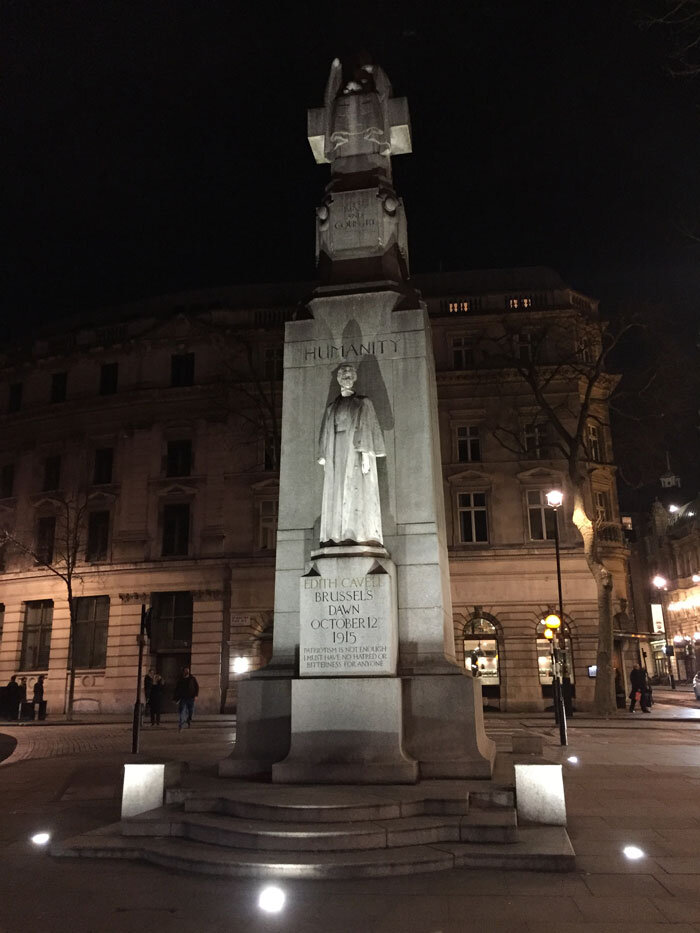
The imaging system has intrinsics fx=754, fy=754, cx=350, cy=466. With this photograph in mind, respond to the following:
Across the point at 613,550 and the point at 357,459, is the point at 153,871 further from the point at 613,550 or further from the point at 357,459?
the point at 613,550

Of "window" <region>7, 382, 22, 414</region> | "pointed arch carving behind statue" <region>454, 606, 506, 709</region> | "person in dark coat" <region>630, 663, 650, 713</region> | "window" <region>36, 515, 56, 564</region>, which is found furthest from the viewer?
"window" <region>7, 382, 22, 414</region>

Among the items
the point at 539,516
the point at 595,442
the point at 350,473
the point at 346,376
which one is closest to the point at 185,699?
the point at 350,473

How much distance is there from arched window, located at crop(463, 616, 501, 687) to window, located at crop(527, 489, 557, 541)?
15.0 feet

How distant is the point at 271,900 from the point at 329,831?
45.2 inches

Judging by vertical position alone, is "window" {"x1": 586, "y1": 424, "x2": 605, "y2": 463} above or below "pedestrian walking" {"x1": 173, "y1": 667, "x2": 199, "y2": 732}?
above

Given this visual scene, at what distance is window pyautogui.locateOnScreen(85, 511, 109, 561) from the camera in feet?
121

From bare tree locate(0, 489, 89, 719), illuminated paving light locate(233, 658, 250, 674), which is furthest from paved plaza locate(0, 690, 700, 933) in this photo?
bare tree locate(0, 489, 89, 719)

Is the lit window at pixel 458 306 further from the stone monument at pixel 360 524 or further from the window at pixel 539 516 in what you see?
the stone monument at pixel 360 524

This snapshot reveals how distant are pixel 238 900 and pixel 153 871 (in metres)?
1.22

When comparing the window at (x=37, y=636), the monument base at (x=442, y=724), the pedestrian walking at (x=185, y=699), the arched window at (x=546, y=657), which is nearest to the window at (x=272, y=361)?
the window at (x=37, y=636)

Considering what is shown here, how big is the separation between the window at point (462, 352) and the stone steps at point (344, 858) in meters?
30.5

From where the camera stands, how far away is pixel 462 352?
36.6 m

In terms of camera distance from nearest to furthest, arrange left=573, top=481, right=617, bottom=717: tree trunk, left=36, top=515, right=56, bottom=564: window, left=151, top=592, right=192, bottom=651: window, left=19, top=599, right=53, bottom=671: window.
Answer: left=573, top=481, right=617, bottom=717: tree trunk → left=151, top=592, right=192, bottom=651: window → left=19, top=599, right=53, bottom=671: window → left=36, top=515, right=56, bottom=564: window

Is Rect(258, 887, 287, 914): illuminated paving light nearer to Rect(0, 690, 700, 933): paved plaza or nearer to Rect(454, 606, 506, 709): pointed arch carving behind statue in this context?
Rect(0, 690, 700, 933): paved plaza
